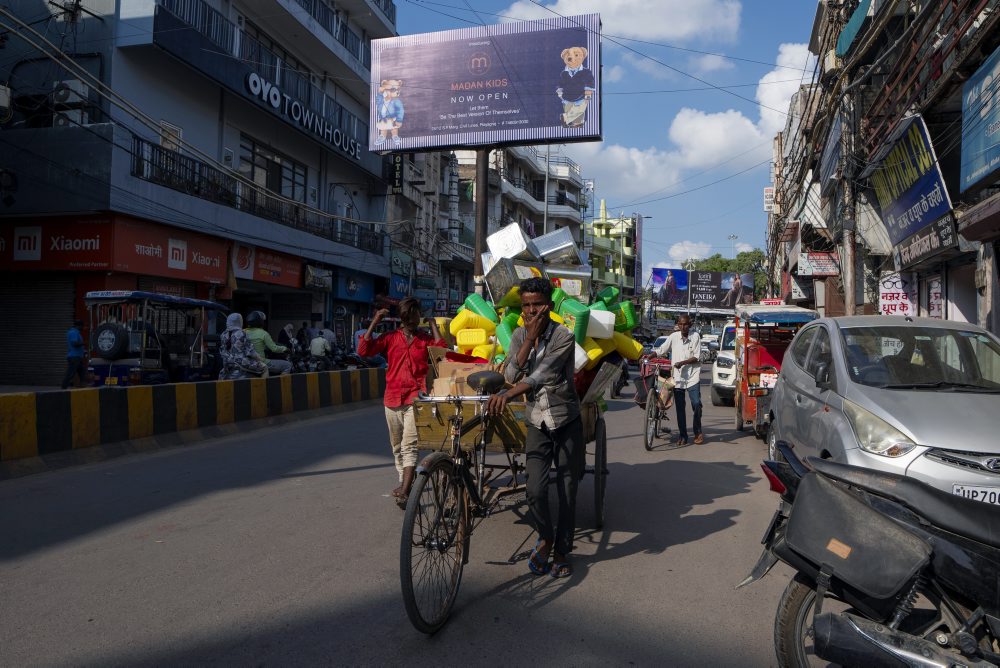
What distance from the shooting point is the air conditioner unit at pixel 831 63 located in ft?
63.3

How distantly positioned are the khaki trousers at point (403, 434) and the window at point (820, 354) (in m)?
3.39

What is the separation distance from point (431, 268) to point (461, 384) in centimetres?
3355

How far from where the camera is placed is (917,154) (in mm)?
12250

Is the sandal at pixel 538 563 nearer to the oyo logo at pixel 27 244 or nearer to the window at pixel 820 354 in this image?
Answer: the window at pixel 820 354

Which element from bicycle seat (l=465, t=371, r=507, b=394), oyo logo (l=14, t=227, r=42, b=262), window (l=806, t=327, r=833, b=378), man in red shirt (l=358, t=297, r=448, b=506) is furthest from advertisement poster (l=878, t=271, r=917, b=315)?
oyo logo (l=14, t=227, r=42, b=262)

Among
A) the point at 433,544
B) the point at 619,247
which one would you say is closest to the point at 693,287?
the point at 619,247

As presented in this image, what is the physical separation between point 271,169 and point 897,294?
19.7 m

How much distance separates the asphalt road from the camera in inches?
133

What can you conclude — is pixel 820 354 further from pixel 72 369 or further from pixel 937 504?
pixel 72 369

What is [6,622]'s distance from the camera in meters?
3.59

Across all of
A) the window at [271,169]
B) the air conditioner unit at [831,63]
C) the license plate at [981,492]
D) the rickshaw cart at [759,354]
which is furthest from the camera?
the window at [271,169]

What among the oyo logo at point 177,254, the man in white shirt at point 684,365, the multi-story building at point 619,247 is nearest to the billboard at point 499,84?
the oyo logo at point 177,254

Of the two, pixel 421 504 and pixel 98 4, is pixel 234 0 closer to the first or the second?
pixel 98 4

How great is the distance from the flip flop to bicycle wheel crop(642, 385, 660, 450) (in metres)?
5.35
